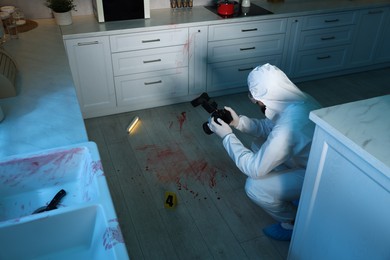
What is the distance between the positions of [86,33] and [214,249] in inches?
70.9

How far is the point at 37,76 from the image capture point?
2.08 metres

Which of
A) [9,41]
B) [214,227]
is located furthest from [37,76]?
[214,227]

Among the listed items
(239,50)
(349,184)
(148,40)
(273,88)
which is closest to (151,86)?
(148,40)

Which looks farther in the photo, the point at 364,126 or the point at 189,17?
the point at 189,17

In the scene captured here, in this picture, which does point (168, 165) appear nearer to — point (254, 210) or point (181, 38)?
point (254, 210)

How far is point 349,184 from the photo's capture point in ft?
4.40

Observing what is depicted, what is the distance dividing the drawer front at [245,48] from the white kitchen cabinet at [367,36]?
884mm

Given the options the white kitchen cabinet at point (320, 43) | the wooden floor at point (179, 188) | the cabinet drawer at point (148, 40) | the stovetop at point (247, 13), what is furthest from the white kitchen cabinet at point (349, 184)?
the white kitchen cabinet at point (320, 43)

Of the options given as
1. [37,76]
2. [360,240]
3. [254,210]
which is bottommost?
[254,210]

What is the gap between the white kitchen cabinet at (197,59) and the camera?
10.3 ft

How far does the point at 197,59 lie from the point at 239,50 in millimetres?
398

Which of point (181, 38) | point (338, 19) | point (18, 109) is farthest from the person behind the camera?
point (338, 19)

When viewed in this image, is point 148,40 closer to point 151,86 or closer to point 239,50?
point 151,86

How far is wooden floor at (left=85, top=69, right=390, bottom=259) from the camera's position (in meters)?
2.08
